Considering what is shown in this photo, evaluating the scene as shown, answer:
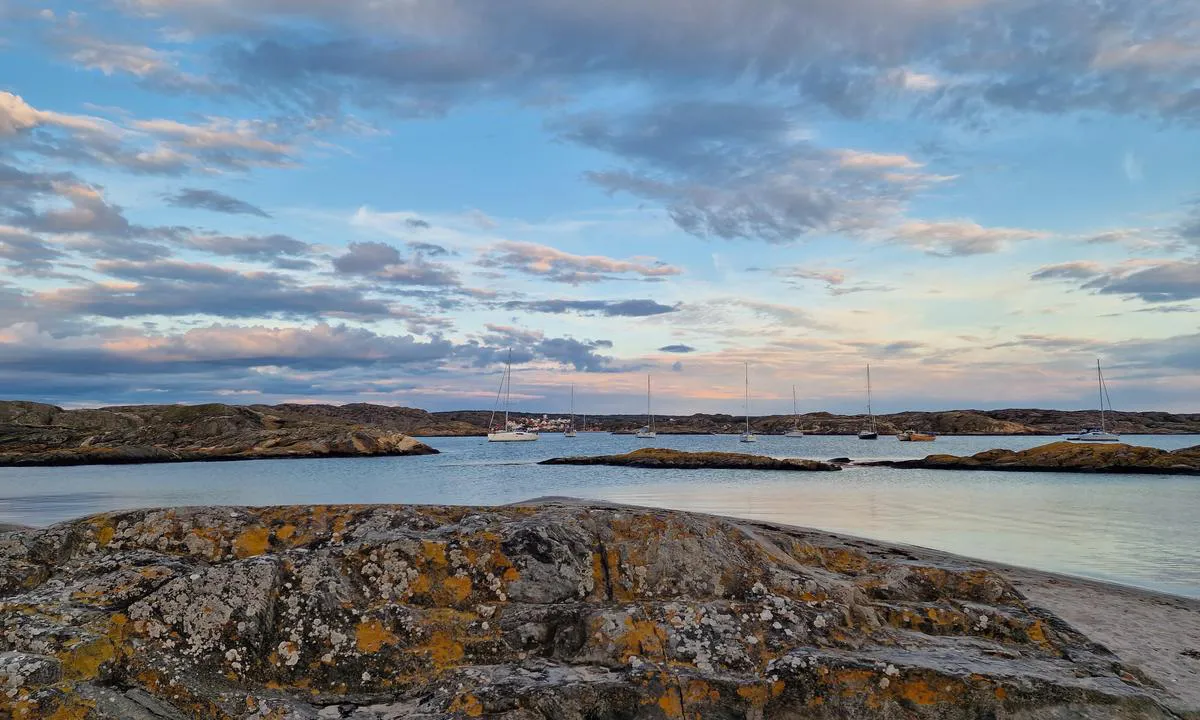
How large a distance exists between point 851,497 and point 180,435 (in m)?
101

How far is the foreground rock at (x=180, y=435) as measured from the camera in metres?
96.4

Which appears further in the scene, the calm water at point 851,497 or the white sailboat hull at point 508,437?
the white sailboat hull at point 508,437

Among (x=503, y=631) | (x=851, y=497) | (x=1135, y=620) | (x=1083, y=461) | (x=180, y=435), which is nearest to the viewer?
(x=503, y=631)

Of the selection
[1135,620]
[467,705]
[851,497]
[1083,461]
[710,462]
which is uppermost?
[467,705]

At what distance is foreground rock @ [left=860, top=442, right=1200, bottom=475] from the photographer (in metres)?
59.7

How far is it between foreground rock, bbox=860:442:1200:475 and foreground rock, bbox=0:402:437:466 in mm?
75976

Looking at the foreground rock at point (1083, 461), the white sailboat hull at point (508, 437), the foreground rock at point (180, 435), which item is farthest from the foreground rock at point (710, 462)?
the white sailboat hull at point (508, 437)

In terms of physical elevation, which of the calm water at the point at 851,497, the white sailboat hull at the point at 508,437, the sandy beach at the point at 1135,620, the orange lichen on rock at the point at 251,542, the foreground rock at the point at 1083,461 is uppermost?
the white sailboat hull at the point at 508,437

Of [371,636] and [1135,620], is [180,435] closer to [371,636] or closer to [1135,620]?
[371,636]

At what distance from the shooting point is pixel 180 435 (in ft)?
340

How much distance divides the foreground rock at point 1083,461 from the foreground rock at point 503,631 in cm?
6923

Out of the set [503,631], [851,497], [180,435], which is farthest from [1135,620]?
[180,435]

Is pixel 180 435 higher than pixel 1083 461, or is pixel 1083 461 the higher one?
pixel 180 435

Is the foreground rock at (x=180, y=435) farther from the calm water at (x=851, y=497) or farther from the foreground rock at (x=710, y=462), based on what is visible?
the foreground rock at (x=710, y=462)
